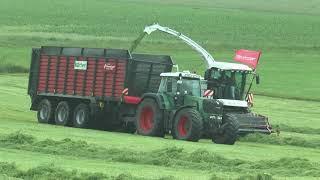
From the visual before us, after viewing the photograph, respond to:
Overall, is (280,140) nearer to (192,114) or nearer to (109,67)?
(192,114)

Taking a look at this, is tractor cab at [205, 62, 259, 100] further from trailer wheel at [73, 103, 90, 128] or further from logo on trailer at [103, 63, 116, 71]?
trailer wheel at [73, 103, 90, 128]

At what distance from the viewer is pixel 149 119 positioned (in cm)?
2603

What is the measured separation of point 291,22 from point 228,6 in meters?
20.9

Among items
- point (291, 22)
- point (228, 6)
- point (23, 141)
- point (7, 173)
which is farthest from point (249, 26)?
point (7, 173)

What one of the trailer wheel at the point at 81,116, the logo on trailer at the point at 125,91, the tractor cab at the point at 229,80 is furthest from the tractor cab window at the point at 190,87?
the trailer wheel at the point at 81,116

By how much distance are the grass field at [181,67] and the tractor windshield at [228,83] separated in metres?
1.51

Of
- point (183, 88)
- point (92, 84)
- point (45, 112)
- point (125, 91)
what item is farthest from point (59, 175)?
point (45, 112)

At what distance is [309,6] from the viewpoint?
→ 109 metres

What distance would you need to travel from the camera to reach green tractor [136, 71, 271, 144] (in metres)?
23.7

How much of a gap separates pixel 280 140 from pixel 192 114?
2843 millimetres

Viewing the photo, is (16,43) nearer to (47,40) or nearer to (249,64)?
(47,40)

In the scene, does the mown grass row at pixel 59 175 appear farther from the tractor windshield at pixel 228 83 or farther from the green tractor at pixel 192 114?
the tractor windshield at pixel 228 83

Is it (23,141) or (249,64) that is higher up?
(249,64)

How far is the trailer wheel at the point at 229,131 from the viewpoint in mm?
23453
